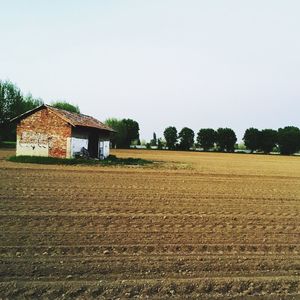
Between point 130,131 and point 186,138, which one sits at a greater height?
point 130,131

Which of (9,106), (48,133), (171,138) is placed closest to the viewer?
(48,133)

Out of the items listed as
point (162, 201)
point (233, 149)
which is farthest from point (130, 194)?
point (233, 149)

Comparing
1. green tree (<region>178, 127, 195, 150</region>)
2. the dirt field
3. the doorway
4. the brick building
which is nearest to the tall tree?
green tree (<region>178, 127, 195, 150</region>)

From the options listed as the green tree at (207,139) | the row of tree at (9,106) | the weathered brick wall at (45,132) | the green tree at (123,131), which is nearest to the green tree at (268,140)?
the green tree at (207,139)

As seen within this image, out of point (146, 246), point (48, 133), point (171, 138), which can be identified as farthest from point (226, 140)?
point (146, 246)

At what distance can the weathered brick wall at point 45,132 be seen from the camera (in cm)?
2931

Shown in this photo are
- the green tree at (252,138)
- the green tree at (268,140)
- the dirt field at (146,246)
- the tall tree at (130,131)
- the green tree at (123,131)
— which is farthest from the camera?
the green tree at (252,138)

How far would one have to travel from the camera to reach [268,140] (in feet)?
366

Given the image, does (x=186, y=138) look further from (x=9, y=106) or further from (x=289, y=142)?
(x=9, y=106)

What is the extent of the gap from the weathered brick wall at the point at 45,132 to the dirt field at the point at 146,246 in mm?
16053

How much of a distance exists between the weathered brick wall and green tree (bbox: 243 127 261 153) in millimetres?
91646

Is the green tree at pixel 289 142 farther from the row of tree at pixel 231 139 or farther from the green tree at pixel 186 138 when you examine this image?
the green tree at pixel 186 138

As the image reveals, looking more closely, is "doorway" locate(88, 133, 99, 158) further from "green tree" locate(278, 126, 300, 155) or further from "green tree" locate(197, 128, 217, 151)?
"green tree" locate(278, 126, 300, 155)

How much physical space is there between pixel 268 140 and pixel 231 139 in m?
10.5
